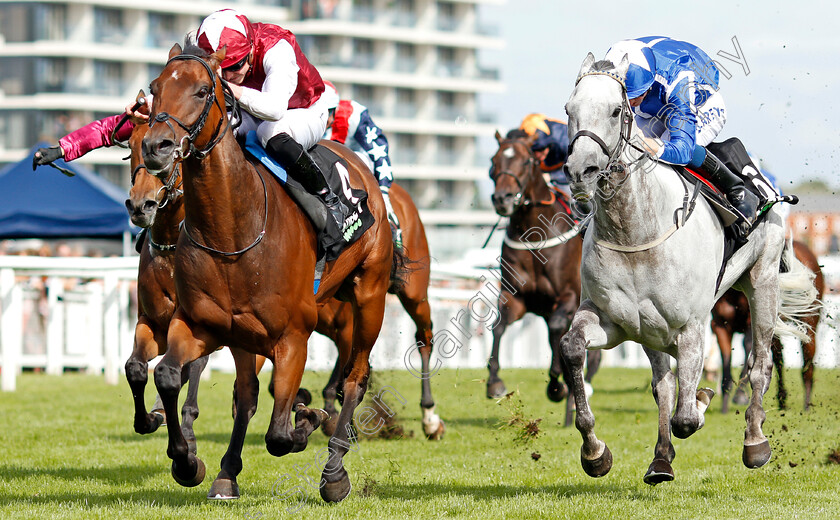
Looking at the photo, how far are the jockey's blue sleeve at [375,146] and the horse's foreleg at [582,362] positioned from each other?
9.21 feet

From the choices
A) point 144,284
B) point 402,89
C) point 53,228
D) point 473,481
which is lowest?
point 402,89

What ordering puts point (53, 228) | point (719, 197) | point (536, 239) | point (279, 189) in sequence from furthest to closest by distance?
point (53, 228)
point (536, 239)
point (719, 197)
point (279, 189)

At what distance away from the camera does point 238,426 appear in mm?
4977

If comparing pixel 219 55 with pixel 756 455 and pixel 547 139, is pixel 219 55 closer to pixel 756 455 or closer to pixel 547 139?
pixel 756 455

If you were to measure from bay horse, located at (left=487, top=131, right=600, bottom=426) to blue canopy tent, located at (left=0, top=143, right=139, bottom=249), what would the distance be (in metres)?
5.56

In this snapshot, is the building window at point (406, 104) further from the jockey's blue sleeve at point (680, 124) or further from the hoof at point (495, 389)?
the jockey's blue sleeve at point (680, 124)

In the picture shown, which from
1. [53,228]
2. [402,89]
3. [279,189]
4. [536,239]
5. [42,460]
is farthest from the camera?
[402,89]

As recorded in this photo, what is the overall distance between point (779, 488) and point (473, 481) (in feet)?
5.38

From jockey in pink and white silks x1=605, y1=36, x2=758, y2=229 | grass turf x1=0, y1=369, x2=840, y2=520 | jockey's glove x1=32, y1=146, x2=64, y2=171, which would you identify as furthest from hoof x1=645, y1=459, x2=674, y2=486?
jockey's glove x1=32, y1=146, x2=64, y2=171

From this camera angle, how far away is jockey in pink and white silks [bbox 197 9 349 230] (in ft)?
15.5

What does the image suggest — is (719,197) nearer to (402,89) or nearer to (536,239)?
(536,239)

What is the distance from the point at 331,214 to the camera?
16.9 feet

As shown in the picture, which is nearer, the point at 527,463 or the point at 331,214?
the point at 331,214

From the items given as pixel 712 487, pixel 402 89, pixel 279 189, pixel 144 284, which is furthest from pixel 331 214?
pixel 402 89
